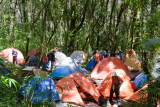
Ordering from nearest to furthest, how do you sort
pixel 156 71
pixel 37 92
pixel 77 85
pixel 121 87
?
pixel 156 71
pixel 37 92
pixel 121 87
pixel 77 85

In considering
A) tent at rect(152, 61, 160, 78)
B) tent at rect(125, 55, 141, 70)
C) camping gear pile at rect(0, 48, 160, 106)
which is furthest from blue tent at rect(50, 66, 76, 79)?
tent at rect(125, 55, 141, 70)

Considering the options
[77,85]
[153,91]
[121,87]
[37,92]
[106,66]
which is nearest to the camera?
[153,91]

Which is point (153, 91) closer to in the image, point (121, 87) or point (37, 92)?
point (37, 92)

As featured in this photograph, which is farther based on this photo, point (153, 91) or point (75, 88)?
point (75, 88)

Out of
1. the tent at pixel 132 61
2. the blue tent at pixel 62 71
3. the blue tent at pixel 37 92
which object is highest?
the blue tent at pixel 37 92

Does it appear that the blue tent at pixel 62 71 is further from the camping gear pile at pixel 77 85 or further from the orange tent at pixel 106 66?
the orange tent at pixel 106 66

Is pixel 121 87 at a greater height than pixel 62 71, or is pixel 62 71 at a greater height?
pixel 62 71

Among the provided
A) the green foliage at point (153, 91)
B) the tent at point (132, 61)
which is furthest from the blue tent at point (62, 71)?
the tent at point (132, 61)

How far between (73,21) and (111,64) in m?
9.72

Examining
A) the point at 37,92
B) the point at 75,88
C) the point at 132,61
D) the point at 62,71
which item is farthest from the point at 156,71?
the point at 132,61

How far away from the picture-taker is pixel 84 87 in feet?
21.2

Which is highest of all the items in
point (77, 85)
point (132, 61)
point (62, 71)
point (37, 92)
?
point (37, 92)

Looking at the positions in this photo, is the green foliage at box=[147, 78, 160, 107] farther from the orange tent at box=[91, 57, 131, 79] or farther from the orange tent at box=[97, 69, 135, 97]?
the orange tent at box=[91, 57, 131, 79]

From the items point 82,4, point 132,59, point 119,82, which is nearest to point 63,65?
point 119,82
